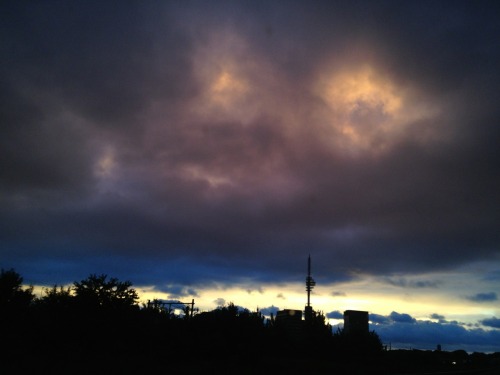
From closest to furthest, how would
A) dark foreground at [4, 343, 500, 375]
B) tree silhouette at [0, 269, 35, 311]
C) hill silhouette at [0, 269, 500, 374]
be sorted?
dark foreground at [4, 343, 500, 375] < hill silhouette at [0, 269, 500, 374] < tree silhouette at [0, 269, 35, 311]

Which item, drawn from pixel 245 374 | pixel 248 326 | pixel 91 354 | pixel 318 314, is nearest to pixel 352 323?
pixel 318 314

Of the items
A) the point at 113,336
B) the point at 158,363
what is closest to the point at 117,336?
the point at 113,336

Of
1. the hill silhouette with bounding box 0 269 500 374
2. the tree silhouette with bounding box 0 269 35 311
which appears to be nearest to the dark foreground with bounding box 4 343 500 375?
the hill silhouette with bounding box 0 269 500 374

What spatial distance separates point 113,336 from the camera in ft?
93.1

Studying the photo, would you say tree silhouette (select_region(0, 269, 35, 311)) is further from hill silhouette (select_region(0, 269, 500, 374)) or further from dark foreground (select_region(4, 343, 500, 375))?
dark foreground (select_region(4, 343, 500, 375))

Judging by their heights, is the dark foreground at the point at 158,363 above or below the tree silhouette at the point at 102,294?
below

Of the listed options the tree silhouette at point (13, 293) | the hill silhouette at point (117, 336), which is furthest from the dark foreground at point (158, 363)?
the tree silhouette at point (13, 293)

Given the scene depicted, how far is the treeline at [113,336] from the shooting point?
25.0 metres

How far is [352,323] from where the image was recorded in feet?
276

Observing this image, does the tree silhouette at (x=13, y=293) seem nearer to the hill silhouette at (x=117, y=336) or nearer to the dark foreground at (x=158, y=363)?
the hill silhouette at (x=117, y=336)

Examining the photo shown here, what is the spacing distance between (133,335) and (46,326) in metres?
5.74

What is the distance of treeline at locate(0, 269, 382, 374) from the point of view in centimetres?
2498

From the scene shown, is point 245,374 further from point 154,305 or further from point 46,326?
point 154,305

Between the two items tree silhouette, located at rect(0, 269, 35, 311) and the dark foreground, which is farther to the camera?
tree silhouette, located at rect(0, 269, 35, 311)
